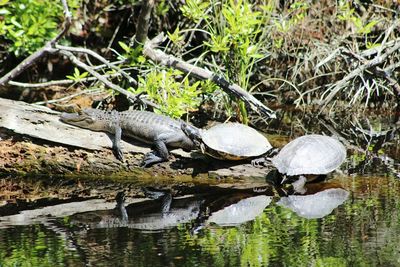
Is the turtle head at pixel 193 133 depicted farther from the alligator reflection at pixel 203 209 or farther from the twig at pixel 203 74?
the twig at pixel 203 74

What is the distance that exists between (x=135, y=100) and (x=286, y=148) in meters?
1.92

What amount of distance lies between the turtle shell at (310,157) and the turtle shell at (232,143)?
0.19 metres

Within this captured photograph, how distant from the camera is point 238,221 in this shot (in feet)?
17.3

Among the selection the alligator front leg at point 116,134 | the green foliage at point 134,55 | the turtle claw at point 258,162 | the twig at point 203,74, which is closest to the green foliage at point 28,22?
the green foliage at point 134,55

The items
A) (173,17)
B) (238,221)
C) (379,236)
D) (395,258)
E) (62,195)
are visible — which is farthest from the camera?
(173,17)

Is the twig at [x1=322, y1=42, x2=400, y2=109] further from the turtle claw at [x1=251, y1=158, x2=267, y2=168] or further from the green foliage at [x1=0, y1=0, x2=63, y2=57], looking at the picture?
the green foliage at [x1=0, y1=0, x2=63, y2=57]

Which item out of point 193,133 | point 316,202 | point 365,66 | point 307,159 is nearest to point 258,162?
point 307,159

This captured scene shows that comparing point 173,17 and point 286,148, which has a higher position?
point 173,17

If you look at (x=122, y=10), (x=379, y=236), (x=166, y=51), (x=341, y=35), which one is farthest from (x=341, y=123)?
(x=379, y=236)

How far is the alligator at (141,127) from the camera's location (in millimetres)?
6555

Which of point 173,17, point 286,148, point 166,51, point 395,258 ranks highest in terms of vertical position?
point 173,17

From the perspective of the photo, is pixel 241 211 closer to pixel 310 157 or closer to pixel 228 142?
pixel 228 142

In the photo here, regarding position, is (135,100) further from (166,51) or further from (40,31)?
(40,31)

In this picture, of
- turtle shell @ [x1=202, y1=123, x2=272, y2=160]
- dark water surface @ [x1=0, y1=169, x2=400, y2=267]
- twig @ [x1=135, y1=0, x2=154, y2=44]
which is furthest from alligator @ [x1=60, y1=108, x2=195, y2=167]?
twig @ [x1=135, y1=0, x2=154, y2=44]
